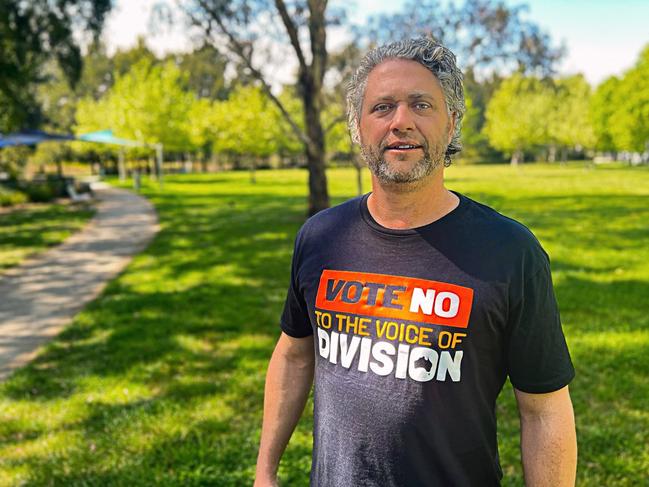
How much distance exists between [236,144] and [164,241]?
1147 inches

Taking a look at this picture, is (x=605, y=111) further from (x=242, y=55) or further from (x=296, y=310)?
(x=296, y=310)

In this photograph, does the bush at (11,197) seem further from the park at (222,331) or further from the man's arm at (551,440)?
the man's arm at (551,440)

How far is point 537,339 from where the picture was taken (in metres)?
1.49

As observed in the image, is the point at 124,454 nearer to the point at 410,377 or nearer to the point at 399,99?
the point at 410,377

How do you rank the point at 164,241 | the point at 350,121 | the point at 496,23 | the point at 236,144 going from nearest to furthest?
the point at 350,121 → the point at 164,241 → the point at 496,23 → the point at 236,144

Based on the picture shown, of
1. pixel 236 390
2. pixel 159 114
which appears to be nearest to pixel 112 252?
pixel 236 390

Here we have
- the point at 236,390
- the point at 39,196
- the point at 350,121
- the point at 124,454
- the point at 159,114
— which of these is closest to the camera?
the point at 350,121

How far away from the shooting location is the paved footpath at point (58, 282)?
6441 mm

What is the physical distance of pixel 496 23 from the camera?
54.6 ft

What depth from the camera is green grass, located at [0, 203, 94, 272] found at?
1155 cm

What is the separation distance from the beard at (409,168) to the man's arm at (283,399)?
689mm

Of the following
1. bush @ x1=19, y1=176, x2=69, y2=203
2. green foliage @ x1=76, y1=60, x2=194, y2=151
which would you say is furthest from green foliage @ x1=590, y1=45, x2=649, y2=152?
bush @ x1=19, y1=176, x2=69, y2=203

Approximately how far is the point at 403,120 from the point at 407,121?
1 centimetres

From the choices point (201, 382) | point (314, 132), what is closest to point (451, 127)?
point (201, 382)
